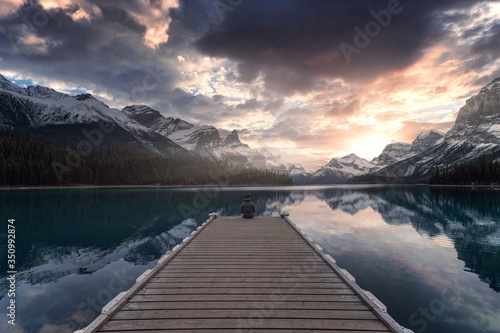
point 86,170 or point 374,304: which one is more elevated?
point 86,170

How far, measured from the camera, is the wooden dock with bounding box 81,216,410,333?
251 inches

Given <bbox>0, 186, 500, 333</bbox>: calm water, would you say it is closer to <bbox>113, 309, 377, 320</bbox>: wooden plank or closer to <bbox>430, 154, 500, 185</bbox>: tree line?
<bbox>113, 309, 377, 320</bbox>: wooden plank

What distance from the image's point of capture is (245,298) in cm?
781

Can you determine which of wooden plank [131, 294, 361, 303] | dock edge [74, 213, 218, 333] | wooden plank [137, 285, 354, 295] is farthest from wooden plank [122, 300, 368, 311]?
wooden plank [137, 285, 354, 295]

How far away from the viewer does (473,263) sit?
1772 centimetres

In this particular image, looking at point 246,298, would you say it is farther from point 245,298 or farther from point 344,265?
point 344,265

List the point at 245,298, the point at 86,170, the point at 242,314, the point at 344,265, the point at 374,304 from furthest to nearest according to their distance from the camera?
1. the point at 86,170
2. the point at 344,265
3. the point at 245,298
4. the point at 374,304
5. the point at 242,314

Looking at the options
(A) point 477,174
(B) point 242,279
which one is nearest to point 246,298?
(B) point 242,279

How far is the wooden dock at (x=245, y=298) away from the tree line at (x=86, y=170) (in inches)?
5838

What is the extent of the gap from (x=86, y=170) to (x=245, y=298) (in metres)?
169

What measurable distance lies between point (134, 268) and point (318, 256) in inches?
515

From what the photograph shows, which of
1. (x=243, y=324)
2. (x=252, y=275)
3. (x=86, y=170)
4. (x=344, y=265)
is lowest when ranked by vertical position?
(x=344, y=265)

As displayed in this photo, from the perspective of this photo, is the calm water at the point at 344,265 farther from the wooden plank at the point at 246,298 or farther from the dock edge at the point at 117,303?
the wooden plank at the point at 246,298

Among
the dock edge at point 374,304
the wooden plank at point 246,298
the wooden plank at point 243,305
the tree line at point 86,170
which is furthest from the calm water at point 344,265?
the tree line at point 86,170
